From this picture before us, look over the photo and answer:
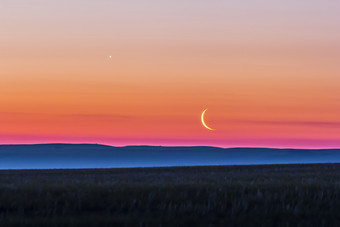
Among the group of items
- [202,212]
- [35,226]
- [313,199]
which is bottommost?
[35,226]

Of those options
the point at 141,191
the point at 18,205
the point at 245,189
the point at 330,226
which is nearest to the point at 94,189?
the point at 141,191

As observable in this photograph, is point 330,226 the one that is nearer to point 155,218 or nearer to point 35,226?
point 155,218

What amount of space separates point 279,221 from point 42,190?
7351mm

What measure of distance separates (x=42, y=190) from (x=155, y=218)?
18.1 feet

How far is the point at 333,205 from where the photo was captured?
54.5ft

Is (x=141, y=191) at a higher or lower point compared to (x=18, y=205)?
higher

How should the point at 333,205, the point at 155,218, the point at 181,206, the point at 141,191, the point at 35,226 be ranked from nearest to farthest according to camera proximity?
the point at 35,226 → the point at 155,218 → the point at 181,206 → the point at 333,205 → the point at 141,191

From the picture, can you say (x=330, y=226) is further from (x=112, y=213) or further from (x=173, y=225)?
(x=112, y=213)

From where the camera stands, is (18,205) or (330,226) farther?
(18,205)

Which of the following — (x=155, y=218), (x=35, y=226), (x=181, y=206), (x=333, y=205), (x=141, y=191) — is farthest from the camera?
(x=141, y=191)

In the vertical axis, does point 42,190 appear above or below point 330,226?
above

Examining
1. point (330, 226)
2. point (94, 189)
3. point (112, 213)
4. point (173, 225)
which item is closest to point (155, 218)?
point (173, 225)

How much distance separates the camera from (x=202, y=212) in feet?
49.5

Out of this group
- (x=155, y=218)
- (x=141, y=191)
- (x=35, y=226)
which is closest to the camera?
(x=35, y=226)
